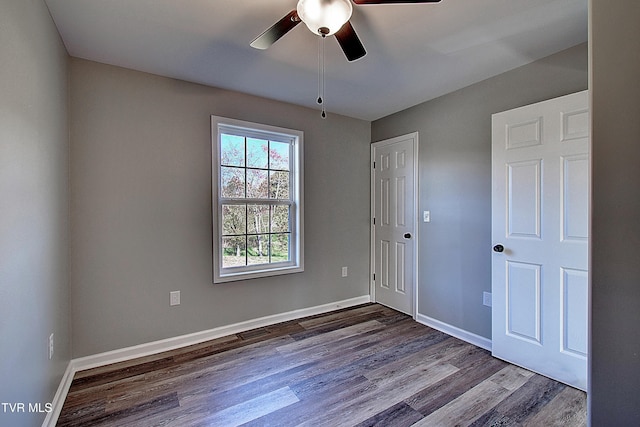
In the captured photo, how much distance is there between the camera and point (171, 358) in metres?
2.36

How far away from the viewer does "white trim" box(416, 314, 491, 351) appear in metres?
2.54

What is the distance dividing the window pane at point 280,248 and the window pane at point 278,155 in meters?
0.75

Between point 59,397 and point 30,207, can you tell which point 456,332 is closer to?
point 59,397

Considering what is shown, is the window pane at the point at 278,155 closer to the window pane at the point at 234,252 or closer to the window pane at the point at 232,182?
the window pane at the point at 232,182

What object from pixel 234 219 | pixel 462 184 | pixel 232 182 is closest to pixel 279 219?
pixel 234 219

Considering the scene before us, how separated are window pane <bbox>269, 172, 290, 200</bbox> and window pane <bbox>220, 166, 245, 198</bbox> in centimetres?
Answer: 32

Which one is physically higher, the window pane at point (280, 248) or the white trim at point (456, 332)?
the window pane at point (280, 248)

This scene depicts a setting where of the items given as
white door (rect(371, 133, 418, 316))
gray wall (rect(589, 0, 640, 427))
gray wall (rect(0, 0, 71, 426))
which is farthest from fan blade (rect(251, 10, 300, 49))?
white door (rect(371, 133, 418, 316))

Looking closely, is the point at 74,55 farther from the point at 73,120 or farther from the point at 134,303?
the point at 134,303

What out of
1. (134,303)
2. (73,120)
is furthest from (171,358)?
(73,120)

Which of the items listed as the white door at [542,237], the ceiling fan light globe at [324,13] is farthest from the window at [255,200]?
the white door at [542,237]

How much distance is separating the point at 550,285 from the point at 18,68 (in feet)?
10.8

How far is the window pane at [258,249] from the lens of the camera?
297 centimetres

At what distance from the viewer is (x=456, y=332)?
9.04 ft
